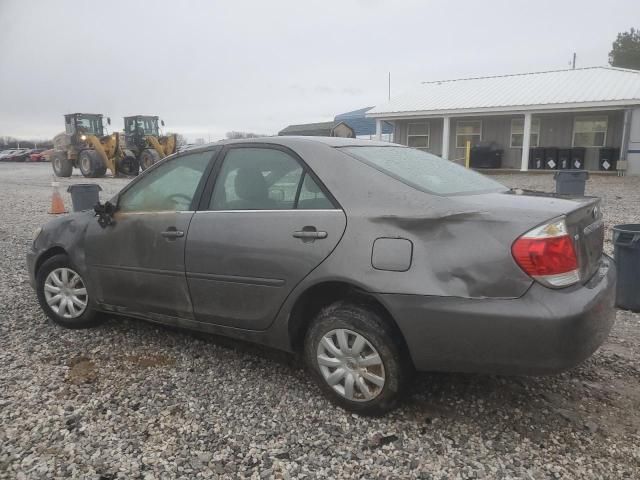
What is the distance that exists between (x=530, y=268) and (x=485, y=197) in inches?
22.1

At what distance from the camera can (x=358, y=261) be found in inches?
105

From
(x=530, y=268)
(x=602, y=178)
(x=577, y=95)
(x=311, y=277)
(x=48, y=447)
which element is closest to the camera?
(x=530, y=268)

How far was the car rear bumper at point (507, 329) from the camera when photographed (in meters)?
2.32

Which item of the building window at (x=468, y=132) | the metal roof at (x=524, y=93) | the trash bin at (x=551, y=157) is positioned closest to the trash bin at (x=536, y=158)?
the trash bin at (x=551, y=157)

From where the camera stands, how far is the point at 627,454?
2469 millimetres

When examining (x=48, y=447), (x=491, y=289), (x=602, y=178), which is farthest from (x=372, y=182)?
(x=602, y=178)

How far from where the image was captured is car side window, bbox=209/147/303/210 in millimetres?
3064

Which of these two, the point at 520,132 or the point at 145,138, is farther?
the point at 145,138

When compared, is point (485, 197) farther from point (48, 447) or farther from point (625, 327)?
point (48, 447)

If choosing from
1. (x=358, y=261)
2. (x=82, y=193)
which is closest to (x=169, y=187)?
(x=358, y=261)

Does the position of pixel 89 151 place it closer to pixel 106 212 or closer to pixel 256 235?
pixel 106 212

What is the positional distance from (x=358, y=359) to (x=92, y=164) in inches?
880

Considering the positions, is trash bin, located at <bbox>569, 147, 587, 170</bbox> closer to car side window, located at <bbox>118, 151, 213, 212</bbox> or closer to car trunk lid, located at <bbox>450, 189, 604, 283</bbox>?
car trunk lid, located at <bbox>450, 189, 604, 283</bbox>

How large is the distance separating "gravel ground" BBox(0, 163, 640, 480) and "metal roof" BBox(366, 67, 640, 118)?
17.0 meters
